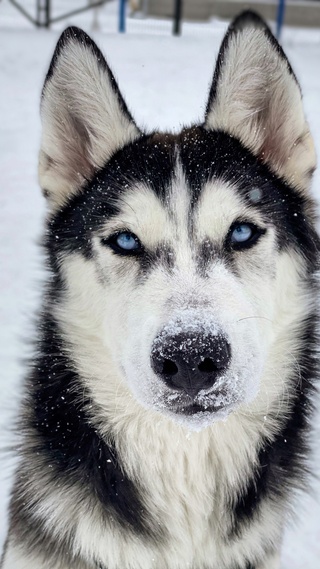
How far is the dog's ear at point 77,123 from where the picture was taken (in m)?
2.44

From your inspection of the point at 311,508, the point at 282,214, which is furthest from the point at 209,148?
the point at 311,508

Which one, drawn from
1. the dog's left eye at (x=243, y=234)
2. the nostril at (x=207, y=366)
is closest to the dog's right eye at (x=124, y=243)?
the dog's left eye at (x=243, y=234)

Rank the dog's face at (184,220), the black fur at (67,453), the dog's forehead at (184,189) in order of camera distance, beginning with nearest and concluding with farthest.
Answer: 1. the dog's face at (184,220)
2. the dog's forehead at (184,189)
3. the black fur at (67,453)

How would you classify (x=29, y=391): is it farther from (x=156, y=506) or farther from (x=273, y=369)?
(x=273, y=369)

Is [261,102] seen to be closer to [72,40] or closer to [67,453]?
[72,40]

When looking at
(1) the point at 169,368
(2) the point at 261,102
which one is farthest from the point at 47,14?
(1) the point at 169,368

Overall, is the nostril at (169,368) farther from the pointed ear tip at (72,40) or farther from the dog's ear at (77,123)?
the pointed ear tip at (72,40)

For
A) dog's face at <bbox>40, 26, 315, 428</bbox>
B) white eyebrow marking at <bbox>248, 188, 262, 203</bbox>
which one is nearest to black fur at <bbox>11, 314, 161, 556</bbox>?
dog's face at <bbox>40, 26, 315, 428</bbox>

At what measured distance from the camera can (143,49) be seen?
35.7 ft

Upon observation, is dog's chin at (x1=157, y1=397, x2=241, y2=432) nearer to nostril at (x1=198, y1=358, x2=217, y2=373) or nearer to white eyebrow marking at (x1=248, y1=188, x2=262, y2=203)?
nostril at (x1=198, y1=358, x2=217, y2=373)

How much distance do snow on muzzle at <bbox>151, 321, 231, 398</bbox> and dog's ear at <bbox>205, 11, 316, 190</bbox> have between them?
910 millimetres

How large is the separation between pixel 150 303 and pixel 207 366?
29 centimetres

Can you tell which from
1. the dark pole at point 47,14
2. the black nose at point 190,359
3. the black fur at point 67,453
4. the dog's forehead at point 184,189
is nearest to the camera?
the black nose at point 190,359

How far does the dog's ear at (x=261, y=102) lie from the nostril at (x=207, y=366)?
3.06 feet
